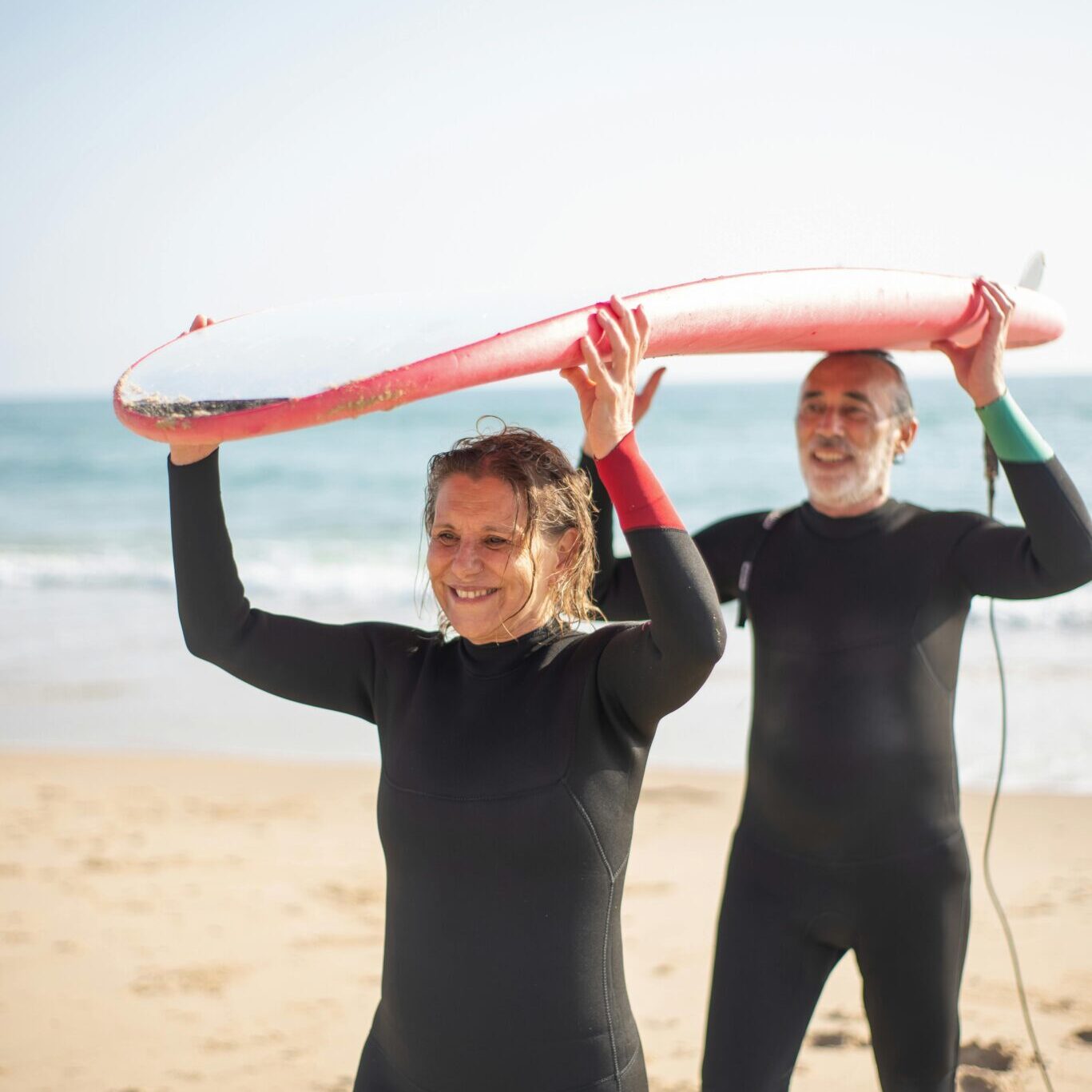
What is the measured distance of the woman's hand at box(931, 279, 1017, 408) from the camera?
2725 mm

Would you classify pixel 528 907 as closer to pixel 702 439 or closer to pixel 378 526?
pixel 378 526

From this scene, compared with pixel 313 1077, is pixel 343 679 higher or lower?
higher

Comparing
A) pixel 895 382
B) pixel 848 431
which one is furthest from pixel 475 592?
pixel 895 382

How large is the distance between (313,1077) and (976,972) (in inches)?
93.1

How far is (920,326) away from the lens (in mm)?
2756

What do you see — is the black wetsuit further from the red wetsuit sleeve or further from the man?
the red wetsuit sleeve

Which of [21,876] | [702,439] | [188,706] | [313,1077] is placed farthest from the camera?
[702,439]

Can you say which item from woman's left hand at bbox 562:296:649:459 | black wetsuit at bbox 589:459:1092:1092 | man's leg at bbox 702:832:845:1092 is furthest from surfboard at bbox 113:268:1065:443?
man's leg at bbox 702:832:845:1092

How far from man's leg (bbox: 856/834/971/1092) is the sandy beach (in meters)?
1.25

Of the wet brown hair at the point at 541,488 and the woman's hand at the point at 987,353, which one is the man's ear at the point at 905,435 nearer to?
the woman's hand at the point at 987,353

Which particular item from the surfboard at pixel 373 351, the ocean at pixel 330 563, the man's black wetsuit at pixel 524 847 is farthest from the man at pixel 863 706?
the ocean at pixel 330 563

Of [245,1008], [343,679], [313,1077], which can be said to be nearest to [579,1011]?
[343,679]

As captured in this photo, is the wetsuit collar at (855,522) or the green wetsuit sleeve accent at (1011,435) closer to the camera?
the green wetsuit sleeve accent at (1011,435)

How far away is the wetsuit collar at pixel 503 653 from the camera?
2.12 meters
